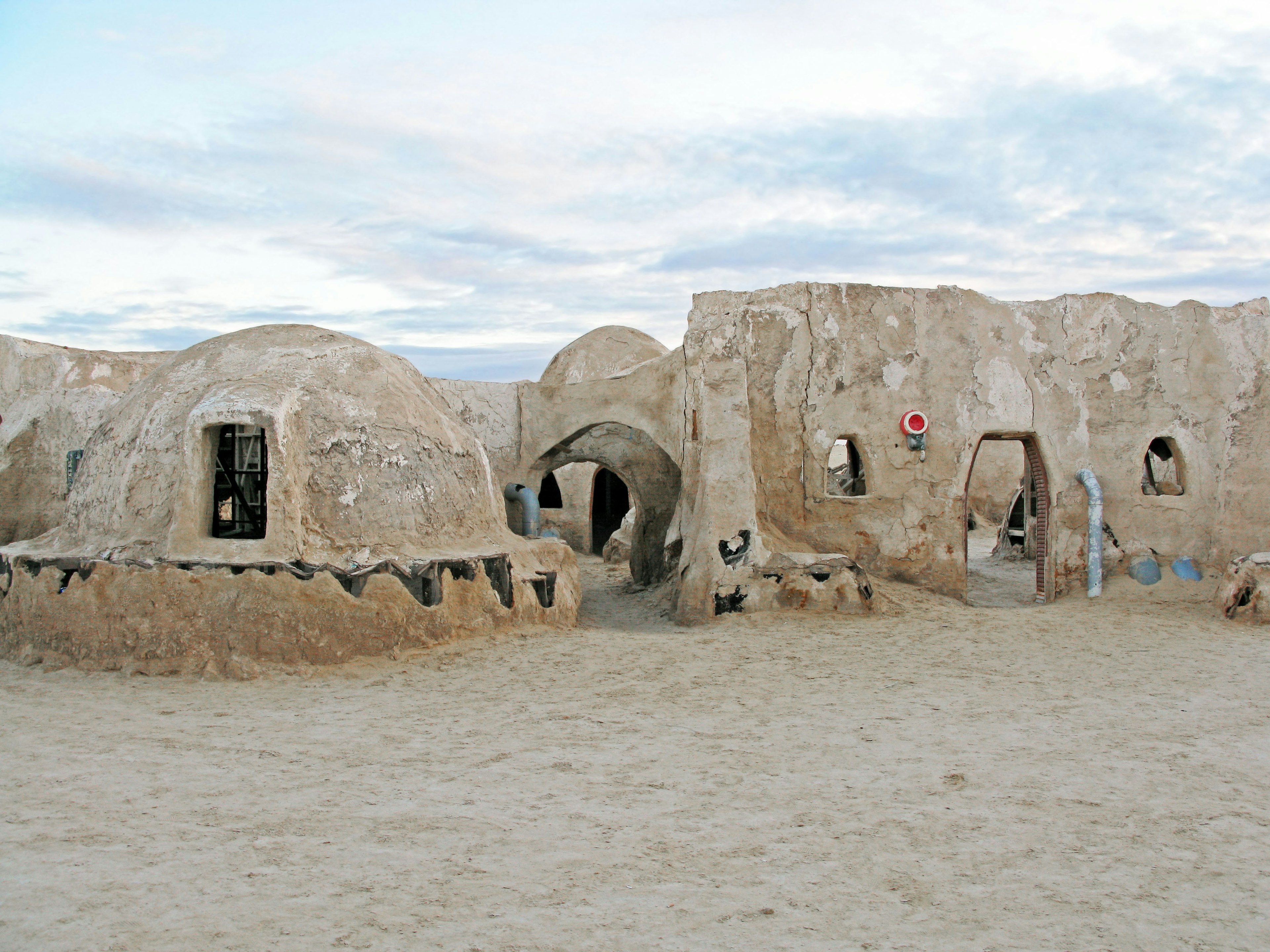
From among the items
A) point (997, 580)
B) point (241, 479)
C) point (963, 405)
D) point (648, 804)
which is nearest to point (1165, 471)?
point (997, 580)

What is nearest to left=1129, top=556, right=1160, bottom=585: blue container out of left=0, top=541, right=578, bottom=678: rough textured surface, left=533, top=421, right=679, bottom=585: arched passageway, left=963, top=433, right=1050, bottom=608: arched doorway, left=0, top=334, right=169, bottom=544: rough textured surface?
left=963, top=433, right=1050, bottom=608: arched doorway

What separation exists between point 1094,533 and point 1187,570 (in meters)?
1.15

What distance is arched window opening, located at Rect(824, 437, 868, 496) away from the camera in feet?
33.6

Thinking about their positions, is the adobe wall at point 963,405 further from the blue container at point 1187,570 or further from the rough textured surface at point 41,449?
the rough textured surface at point 41,449

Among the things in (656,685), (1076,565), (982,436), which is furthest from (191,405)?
(1076,565)

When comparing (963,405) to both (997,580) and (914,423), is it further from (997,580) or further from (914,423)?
(997,580)

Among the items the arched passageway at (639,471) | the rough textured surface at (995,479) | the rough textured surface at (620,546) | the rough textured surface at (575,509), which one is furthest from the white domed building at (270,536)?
the rough textured surface at (995,479)

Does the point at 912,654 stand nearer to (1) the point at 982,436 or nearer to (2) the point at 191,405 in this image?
(1) the point at 982,436

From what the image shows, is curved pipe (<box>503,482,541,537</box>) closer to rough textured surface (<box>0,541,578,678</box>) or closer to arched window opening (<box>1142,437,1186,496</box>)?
rough textured surface (<box>0,541,578,678</box>)

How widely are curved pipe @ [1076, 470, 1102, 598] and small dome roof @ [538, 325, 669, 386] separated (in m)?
8.45

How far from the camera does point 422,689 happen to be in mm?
6559

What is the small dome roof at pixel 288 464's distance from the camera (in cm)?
708

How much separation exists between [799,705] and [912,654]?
1.85 m

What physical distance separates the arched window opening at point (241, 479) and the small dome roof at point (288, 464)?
0.26 m
